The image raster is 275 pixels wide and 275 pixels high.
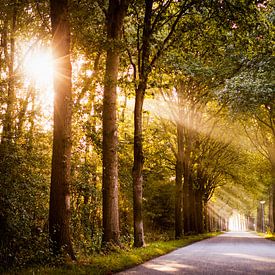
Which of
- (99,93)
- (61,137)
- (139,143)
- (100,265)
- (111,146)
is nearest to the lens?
(100,265)

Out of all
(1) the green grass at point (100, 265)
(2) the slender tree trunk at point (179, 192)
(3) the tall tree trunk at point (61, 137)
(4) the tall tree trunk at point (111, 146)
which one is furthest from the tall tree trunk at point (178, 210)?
(3) the tall tree trunk at point (61, 137)

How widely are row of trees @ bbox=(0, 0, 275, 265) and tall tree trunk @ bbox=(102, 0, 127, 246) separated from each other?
36 millimetres

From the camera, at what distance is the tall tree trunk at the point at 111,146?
1410cm

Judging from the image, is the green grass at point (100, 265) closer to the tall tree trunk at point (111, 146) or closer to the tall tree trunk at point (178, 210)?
the tall tree trunk at point (111, 146)

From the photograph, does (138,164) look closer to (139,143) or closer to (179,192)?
(139,143)

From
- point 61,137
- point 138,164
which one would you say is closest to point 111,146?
point 138,164

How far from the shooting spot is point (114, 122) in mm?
14984

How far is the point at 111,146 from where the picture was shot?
14.7 metres

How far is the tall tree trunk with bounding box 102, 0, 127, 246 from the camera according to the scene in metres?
14.1

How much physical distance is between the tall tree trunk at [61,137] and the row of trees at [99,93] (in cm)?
3

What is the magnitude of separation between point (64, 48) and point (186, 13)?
26.7 feet

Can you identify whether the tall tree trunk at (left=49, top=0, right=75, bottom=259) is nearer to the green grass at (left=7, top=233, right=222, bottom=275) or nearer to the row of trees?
the row of trees

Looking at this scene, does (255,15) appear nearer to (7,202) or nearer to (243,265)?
(243,265)

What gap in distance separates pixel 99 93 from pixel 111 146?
475 cm
